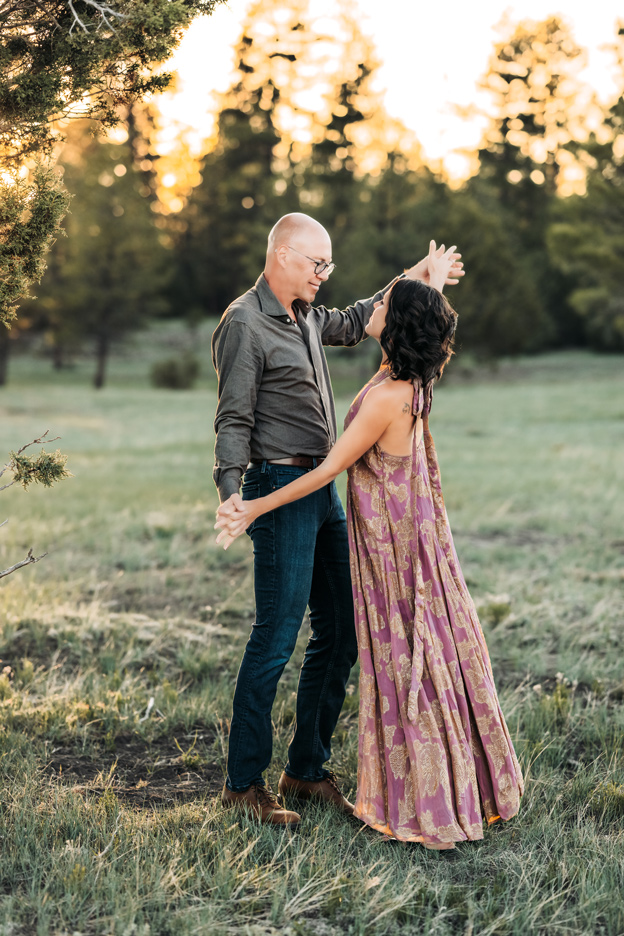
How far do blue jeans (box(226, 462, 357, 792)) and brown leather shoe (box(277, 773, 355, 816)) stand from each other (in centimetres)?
3

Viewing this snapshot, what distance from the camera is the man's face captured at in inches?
139

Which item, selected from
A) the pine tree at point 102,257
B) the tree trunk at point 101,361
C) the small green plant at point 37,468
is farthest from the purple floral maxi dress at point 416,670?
the tree trunk at point 101,361

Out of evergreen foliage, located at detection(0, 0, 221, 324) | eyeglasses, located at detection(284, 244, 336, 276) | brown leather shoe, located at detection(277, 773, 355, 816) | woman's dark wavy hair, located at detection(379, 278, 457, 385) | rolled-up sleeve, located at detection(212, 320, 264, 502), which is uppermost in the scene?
evergreen foliage, located at detection(0, 0, 221, 324)

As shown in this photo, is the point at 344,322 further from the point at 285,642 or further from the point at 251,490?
the point at 285,642


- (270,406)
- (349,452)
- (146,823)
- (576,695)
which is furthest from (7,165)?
(576,695)

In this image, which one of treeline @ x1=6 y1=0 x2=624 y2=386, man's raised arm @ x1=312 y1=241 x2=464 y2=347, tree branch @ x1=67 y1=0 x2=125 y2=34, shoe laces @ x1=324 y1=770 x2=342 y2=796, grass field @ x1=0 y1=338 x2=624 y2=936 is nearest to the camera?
grass field @ x1=0 y1=338 x2=624 y2=936

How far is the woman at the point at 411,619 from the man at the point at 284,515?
0.19 m

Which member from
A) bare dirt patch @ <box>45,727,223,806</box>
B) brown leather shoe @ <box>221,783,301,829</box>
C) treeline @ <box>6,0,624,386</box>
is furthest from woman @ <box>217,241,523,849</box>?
treeline @ <box>6,0,624,386</box>

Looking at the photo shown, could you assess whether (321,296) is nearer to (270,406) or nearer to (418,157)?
(418,157)

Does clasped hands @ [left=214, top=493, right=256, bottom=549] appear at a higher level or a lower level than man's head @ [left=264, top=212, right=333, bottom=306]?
lower

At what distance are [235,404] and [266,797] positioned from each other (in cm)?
156

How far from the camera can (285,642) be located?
3496mm

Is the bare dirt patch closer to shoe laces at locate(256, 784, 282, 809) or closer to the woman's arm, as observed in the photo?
shoe laces at locate(256, 784, 282, 809)

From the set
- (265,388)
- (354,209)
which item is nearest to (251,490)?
(265,388)
